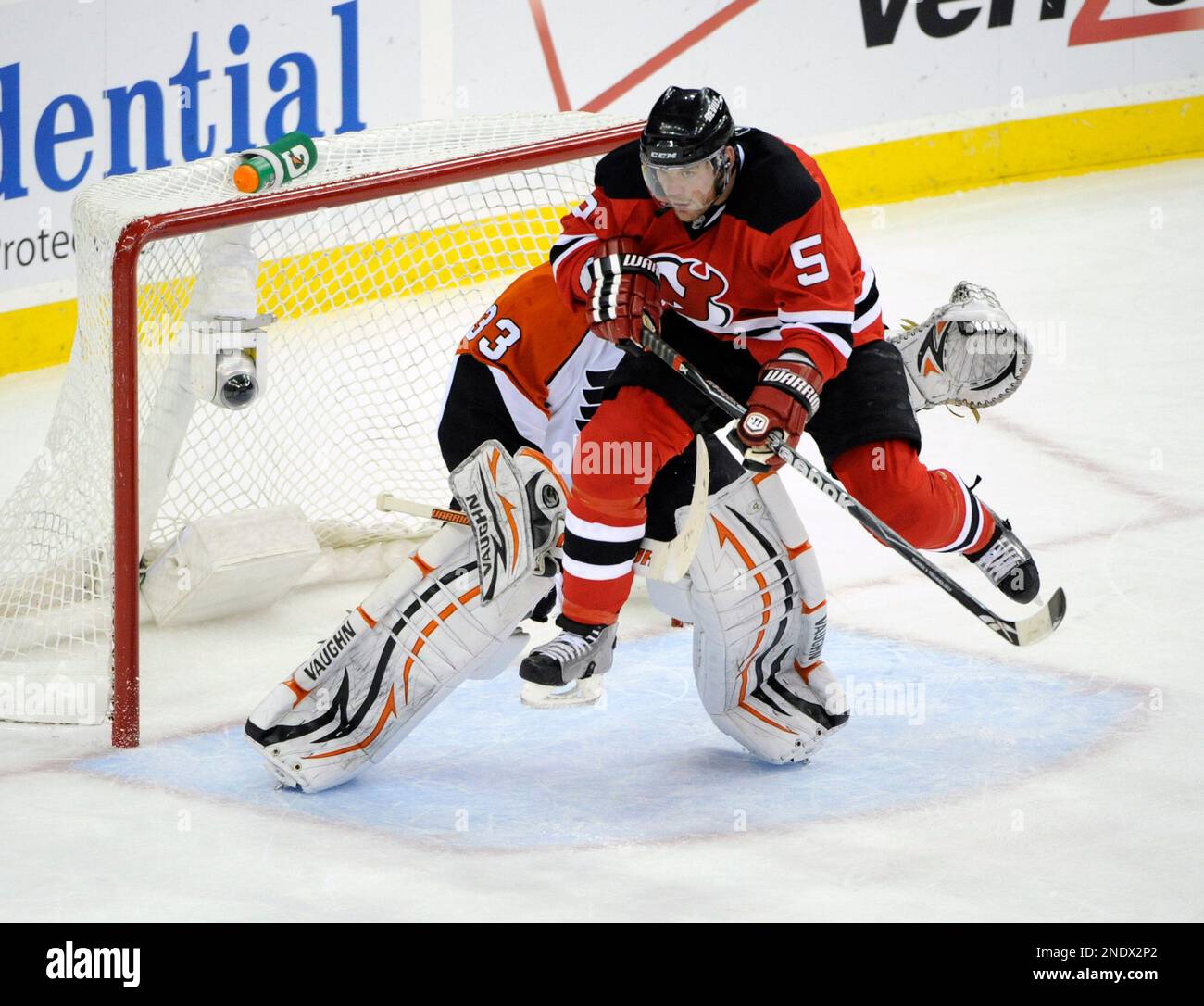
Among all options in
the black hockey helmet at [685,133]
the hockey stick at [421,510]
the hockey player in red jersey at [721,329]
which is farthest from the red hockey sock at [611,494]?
the black hockey helmet at [685,133]

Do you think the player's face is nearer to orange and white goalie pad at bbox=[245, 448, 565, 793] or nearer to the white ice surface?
orange and white goalie pad at bbox=[245, 448, 565, 793]

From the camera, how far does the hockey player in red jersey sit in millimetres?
2684

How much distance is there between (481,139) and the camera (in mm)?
3654

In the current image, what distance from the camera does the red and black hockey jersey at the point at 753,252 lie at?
271 centimetres

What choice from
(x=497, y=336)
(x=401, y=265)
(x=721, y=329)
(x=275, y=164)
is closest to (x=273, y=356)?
(x=401, y=265)

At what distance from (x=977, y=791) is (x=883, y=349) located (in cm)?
73

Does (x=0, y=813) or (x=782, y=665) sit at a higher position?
(x=782, y=665)

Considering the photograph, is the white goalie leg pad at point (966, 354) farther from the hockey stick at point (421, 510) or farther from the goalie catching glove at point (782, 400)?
the hockey stick at point (421, 510)

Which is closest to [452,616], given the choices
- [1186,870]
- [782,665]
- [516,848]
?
[516,848]

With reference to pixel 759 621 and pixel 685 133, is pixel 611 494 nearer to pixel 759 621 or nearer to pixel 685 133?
pixel 759 621

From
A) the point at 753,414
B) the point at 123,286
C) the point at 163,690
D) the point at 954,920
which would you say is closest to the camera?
the point at 954,920

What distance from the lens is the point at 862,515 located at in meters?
2.88

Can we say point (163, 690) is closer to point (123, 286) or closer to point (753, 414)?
point (123, 286)

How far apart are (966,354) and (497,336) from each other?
0.87 meters
